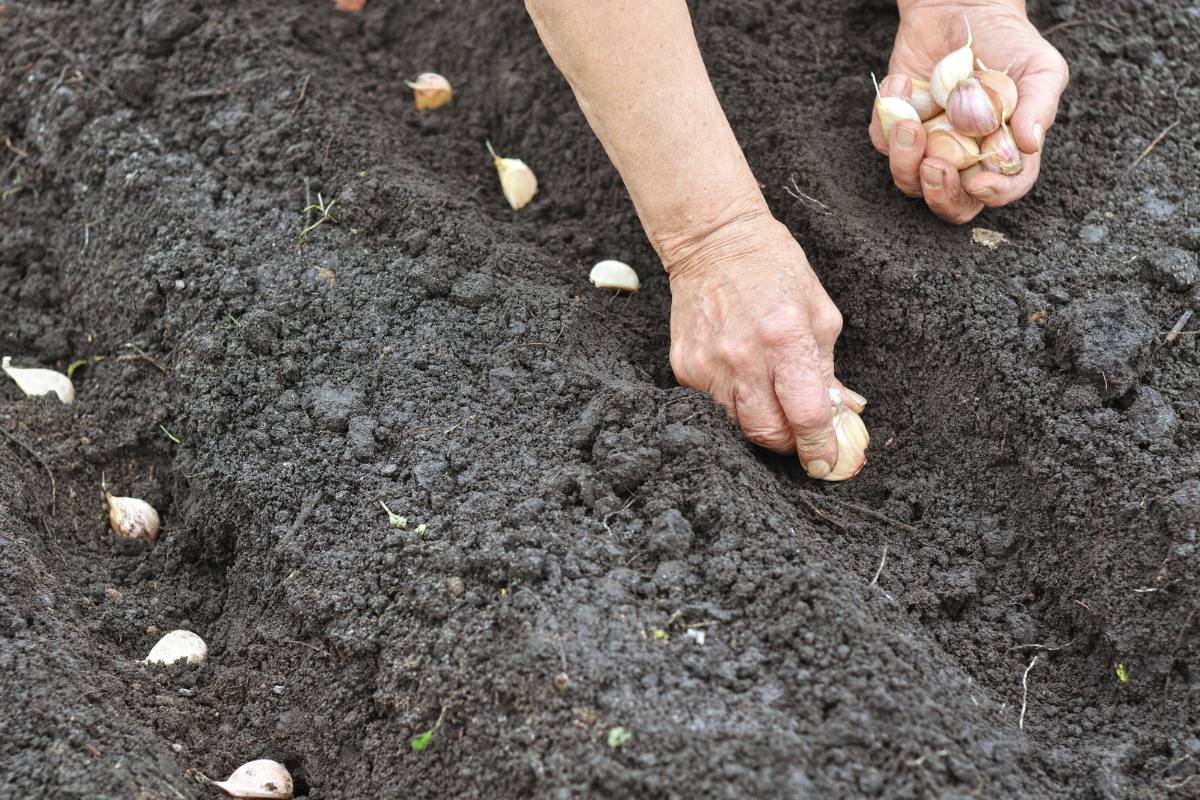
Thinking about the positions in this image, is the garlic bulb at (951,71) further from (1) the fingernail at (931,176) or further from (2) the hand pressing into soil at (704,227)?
(2) the hand pressing into soil at (704,227)

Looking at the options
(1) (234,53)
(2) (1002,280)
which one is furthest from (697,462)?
(1) (234,53)

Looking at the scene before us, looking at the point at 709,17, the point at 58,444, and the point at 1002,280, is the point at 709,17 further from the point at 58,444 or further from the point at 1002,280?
the point at 58,444

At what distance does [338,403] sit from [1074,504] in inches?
59.1

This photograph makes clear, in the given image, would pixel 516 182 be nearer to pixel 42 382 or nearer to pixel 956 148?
pixel 956 148

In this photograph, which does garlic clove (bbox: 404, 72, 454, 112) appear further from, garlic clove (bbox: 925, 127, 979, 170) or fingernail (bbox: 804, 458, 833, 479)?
fingernail (bbox: 804, 458, 833, 479)

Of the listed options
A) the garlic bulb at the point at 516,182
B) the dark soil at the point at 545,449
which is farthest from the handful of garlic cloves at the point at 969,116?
the garlic bulb at the point at 516,182

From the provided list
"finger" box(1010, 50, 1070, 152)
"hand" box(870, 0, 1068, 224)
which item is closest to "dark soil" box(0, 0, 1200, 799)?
"hand" box(870, 0, 1068, 224)

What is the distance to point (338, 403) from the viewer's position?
2230mm

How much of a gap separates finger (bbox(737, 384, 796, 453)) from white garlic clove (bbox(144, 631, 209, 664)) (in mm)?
1172

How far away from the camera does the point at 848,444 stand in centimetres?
219

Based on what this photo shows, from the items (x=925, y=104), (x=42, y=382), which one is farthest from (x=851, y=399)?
(x=42, y=382)

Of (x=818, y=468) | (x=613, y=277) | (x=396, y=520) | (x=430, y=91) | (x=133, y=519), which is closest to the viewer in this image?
(x=396, y=520)

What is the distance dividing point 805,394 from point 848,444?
0.21m

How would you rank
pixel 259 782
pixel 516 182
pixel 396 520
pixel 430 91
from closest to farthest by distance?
pixel 259 782, pixel 396 520, pixel 516 182, pixel 430 91
